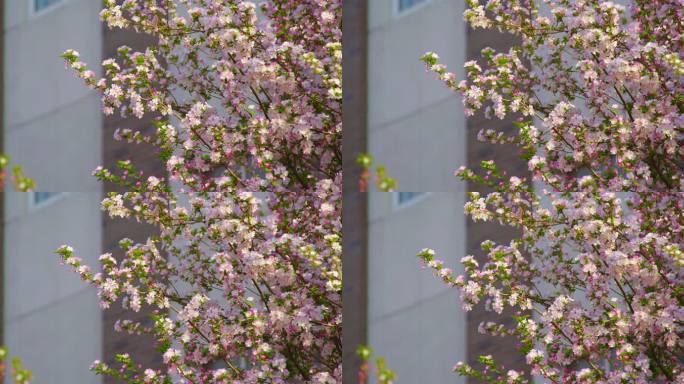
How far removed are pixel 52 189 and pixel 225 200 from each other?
0.64m

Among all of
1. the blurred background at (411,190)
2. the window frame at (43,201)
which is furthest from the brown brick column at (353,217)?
the window frame at (43,201)

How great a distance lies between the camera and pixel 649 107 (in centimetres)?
385

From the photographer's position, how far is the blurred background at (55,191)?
387 cm

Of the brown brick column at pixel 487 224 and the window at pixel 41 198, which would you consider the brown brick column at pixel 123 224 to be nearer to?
the window at pixel 41 198

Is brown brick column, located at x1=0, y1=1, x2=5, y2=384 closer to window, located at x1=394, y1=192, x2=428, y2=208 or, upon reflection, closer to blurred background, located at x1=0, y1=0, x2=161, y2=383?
blurred background, located at x1=0, y1=0, x2=161, y2=383

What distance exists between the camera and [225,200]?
390cm

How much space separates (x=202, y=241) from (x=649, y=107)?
66.6 inches

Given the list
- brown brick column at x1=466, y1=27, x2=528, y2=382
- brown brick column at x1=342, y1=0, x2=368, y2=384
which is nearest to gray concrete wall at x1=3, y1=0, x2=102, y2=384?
brown brick column at x1=342, y1=0, x2=368, y2=384

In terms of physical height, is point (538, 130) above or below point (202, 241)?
above

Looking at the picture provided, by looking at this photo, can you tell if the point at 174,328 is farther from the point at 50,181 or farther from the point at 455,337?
the point at 455,337

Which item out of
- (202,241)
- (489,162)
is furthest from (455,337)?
(202,241)

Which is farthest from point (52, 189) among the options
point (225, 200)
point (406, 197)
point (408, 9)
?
point (408, 9)

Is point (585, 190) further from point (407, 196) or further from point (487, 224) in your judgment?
point (407, 196)

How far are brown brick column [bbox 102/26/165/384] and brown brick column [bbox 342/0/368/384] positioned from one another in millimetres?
697
